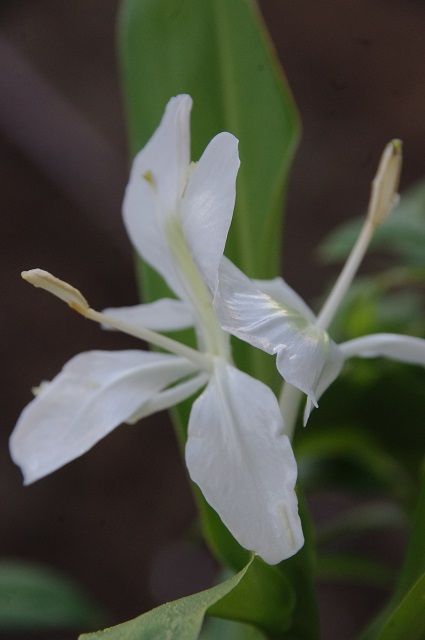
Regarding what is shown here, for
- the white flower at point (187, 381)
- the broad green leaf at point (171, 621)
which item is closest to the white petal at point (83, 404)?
the white flower at point (187, 381)

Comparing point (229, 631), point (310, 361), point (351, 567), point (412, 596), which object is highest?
point (310, 361)

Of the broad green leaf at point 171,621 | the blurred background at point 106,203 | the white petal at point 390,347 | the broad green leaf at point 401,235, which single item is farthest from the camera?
the blurred background at point 106,203

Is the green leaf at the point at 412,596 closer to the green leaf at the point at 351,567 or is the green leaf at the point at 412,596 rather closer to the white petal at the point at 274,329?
the white petal at the point at 274,329

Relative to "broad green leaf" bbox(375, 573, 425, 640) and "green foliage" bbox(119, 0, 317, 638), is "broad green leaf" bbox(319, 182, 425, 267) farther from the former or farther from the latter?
"broad green leaf" bbox(375, 573, 425, 640)

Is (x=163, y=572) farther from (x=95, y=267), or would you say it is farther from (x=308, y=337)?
(x=308, y=337)

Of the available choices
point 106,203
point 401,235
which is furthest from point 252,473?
point 106,203

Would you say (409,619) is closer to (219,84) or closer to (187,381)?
(187,381)
